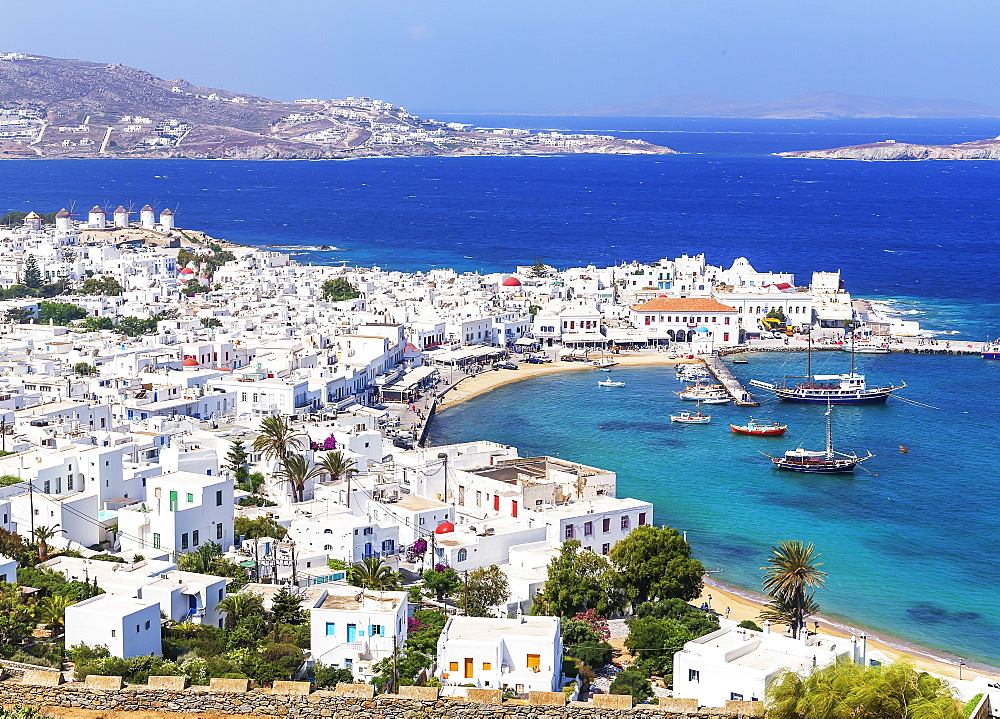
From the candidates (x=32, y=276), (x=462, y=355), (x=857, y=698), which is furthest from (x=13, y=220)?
(x=857, y=698)

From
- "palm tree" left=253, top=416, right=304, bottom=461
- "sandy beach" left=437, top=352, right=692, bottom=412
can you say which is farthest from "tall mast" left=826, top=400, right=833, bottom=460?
"palm tree" left=253, top=416, right=304, bottom=461

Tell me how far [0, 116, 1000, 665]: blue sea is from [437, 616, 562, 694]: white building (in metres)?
7.71

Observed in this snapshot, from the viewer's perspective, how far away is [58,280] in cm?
5453

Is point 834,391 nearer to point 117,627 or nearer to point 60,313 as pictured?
point 60,313

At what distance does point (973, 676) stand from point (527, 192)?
110 meters

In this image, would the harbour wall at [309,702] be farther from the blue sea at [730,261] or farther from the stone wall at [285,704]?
the blue sea at [730,261]

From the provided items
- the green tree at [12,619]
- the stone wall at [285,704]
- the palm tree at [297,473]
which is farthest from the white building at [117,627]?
the palm tree at [297,473]

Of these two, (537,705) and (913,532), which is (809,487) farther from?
(537,705)

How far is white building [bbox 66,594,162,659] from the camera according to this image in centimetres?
1522

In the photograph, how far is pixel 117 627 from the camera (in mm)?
15203

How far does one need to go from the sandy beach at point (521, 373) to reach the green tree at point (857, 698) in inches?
1080

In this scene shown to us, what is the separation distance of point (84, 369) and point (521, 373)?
13788mm

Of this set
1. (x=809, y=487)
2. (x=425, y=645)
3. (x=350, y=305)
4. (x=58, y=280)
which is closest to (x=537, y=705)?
(x=425, y=645)

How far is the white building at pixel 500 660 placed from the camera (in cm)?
1541
